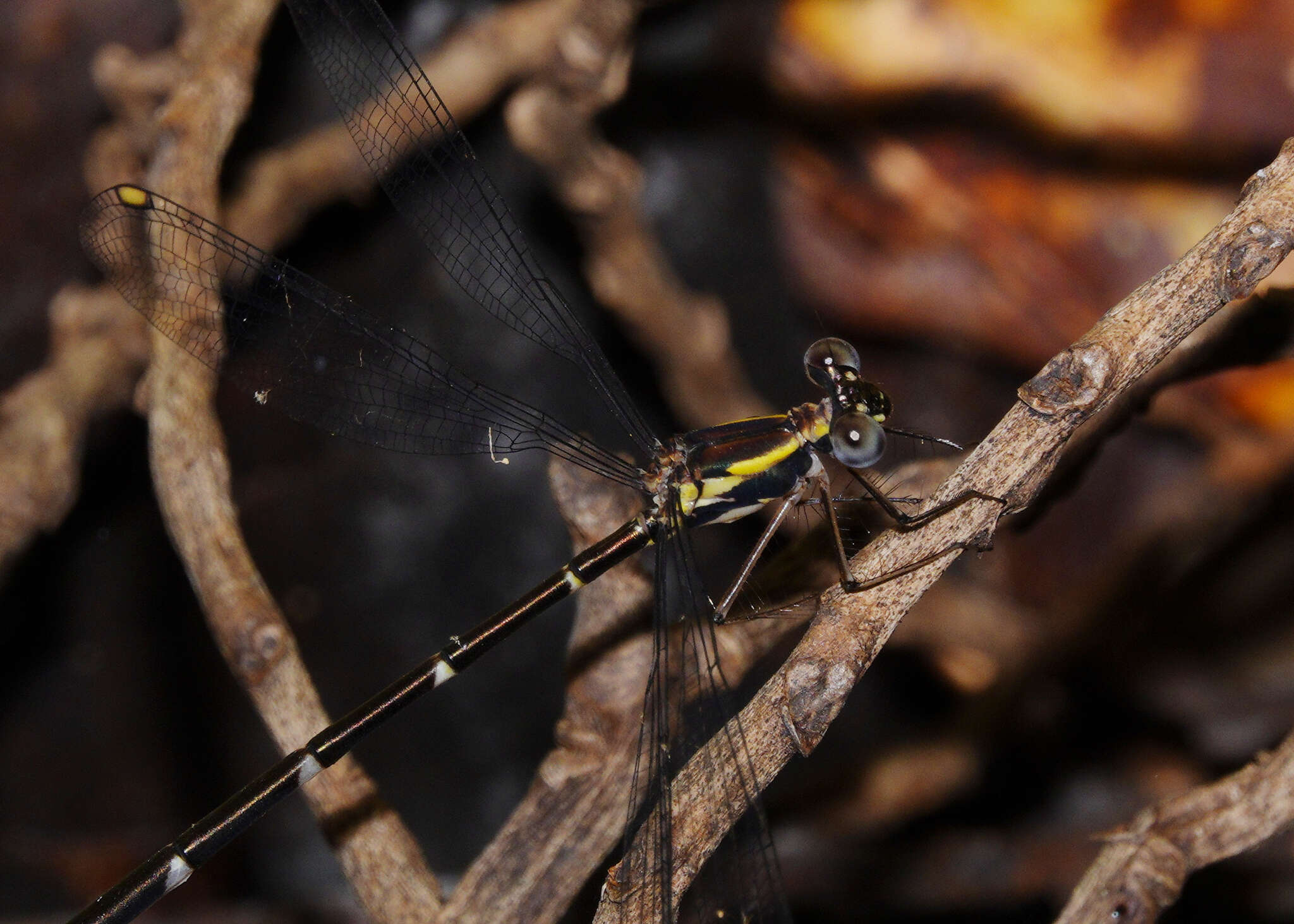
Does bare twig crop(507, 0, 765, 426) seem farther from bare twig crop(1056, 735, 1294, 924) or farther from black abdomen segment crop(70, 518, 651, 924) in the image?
bare twig crop(1056, 735, 1294, 924)

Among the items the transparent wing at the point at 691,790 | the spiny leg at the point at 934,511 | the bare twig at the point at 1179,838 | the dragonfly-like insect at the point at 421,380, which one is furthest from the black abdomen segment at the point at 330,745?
the bare twig at the point at 1179,838

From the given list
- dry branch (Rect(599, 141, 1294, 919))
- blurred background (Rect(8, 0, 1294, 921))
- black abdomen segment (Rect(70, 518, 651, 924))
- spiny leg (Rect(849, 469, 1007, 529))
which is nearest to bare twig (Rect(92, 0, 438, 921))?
black abdomen segment (Rect(70, 518, 651, 924))

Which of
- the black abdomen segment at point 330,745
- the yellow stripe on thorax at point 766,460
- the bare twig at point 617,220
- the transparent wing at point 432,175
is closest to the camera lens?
the black abdomen segment at point 330,745

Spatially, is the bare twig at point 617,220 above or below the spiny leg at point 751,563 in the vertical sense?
above

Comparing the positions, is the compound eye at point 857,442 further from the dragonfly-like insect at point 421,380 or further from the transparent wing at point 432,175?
the transparent wing at point 432,175

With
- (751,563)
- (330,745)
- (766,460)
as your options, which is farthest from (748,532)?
(330,745)
